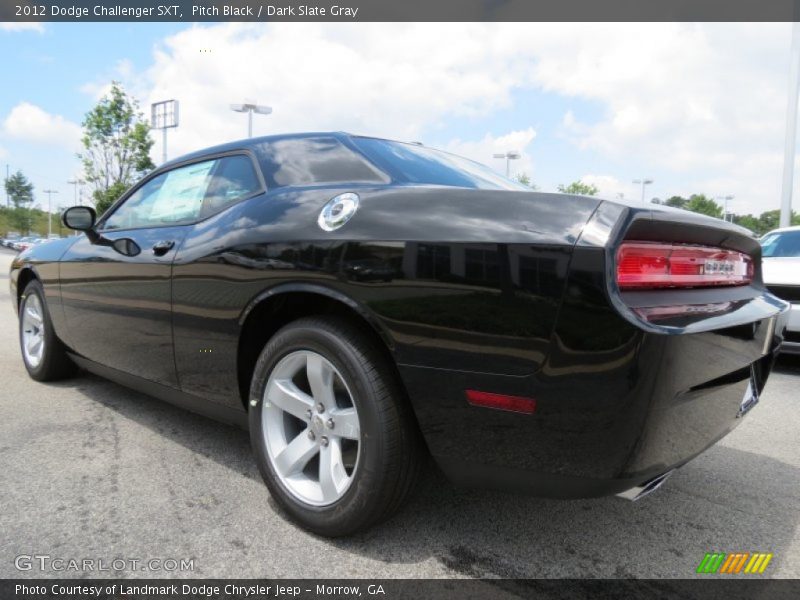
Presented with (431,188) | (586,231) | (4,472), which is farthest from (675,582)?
(4,472)

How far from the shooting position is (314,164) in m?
2.36

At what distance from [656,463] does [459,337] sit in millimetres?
661

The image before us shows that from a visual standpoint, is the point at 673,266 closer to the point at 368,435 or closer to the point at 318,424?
the point at 368,435

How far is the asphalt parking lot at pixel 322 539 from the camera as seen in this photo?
1.89 meters

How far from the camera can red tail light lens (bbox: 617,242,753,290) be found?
62.7 inches

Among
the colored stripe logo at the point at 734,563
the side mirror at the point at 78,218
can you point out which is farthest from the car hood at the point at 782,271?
the side mirror at the point at 78,218

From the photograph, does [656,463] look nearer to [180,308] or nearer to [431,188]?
[431,188]

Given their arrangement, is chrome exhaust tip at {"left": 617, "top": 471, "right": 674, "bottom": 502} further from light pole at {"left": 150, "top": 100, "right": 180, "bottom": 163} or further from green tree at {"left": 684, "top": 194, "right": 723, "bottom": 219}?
green tree at {"left": 684, "top": 194, "right": 723, "bottom": 219}

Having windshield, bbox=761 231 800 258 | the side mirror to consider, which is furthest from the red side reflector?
windshield, bbox=761 231 800 258

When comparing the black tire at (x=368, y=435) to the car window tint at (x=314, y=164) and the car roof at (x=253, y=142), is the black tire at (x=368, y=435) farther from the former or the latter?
the car roof at (x=253, y=142)

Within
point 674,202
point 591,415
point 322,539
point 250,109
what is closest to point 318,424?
point 322,539

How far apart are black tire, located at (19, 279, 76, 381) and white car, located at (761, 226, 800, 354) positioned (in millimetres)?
5568

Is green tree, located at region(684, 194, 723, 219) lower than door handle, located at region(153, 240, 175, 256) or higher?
higher

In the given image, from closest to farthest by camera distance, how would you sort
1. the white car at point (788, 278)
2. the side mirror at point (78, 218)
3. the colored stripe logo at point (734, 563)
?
the colored stripe logo at point (734, 563), the side mirror at point (78, 218), the white car at point (788, 278)
